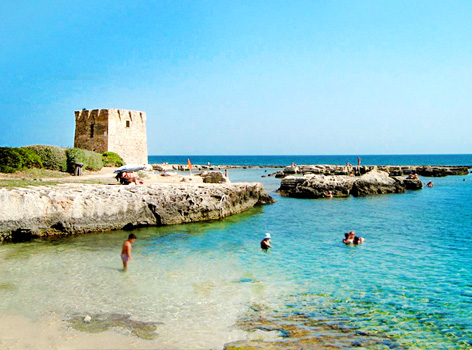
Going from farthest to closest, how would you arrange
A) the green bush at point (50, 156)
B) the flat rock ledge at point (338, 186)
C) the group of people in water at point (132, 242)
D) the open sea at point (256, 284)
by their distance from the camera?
1. the flat rock ledge at point (338, 186)
2. the green bush at point (50, 156)
3. the group of people in water at point (132, 242)
4. the open sea at point (256, 284)

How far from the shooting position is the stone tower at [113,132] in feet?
114

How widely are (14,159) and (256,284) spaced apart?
16.1 m

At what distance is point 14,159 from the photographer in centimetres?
1980

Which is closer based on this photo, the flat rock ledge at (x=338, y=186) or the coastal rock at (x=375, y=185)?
the flat rock ledge at (x=338, y=186)

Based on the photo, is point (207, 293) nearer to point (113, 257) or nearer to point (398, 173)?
point (113, 257)

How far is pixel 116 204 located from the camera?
15.5m

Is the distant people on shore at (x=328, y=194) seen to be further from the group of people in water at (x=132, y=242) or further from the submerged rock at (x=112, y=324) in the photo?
the submerged rock at (x=112, y=324)

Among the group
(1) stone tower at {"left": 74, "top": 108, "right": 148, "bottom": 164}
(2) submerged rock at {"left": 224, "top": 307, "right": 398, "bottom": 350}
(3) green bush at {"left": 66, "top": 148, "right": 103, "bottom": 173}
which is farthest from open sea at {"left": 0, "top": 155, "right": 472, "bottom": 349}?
(1) stone tower at {"left": 74, "top": 108, "right": 148, "bottom": 164}

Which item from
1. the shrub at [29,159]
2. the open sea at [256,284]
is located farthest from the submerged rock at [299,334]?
the shrub at [29,159]

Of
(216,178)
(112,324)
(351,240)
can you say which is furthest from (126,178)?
(112,324)

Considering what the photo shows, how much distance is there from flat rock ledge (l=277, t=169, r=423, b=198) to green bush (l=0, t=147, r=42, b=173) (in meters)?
17.8

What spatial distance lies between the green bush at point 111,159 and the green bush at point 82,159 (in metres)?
4.28

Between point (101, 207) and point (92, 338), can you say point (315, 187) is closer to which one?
point (101, 207)

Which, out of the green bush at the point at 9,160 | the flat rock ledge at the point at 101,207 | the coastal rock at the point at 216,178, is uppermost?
the green bush at the point at 9,160
